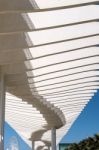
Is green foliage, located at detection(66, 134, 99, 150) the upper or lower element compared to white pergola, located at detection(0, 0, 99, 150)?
upper

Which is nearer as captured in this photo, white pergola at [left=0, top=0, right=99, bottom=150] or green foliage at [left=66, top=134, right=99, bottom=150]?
white pergola at [left=0, top=0, right=99, bottom=150]

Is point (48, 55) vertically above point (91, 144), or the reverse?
point (91, 144)

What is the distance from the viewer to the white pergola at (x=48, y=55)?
42.8ft

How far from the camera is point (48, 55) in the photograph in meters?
16.7

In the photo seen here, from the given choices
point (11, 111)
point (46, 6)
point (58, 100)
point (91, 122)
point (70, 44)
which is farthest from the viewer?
point (91, 122)

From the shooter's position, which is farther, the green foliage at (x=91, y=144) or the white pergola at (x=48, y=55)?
the green foliage at (x=91, y=144)

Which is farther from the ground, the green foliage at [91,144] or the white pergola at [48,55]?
the green foliage at [91,144]

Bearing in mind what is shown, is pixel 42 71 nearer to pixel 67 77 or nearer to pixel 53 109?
pixel 67 77

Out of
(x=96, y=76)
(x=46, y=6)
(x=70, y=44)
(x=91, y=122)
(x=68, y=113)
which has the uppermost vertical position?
(x=91, y=122)

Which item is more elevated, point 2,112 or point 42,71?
point 42,71

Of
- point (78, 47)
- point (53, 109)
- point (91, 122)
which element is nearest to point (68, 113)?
point (53, 109)

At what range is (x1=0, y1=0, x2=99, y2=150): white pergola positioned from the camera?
13052mm

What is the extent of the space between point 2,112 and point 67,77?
4195mm

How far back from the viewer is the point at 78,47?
16.5 metres
